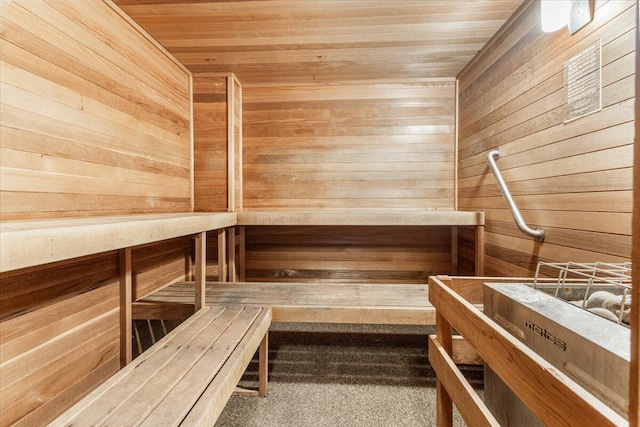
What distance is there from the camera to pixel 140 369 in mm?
1172

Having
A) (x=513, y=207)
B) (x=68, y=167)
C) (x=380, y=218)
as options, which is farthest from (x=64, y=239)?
(x=513, y=207)

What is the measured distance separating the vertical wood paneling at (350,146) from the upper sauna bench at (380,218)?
0.57 meters

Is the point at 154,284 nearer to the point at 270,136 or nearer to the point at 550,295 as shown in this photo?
the point at 270,136

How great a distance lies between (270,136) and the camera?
2996 mm

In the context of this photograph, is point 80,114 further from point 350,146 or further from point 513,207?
point 513,207

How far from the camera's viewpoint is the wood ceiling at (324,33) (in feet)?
6.10

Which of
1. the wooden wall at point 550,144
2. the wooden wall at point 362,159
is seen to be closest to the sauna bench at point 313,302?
the wooden wall at point 550,144

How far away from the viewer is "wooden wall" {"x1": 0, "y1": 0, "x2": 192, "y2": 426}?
4.14 feet

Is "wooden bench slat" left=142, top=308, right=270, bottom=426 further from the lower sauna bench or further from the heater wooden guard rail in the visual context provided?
the heater wooden guard rail

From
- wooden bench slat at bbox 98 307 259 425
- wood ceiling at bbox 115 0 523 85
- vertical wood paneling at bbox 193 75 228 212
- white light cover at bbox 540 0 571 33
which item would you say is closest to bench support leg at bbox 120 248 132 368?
wooden bench slat at bbox 98 307 259 425

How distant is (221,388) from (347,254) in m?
2.15

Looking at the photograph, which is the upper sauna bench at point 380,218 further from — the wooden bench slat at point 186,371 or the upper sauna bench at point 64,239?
the upper sauna bench at point 64,239

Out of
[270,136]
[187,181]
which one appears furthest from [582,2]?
[187,181]

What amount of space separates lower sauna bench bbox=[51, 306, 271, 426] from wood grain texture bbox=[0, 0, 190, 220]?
0.80 metres
